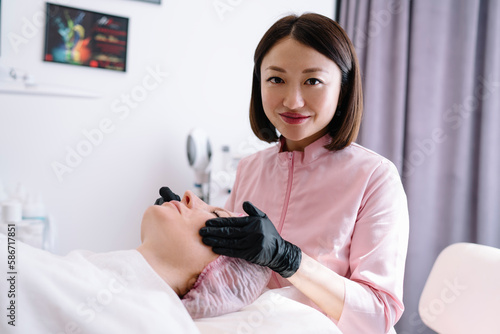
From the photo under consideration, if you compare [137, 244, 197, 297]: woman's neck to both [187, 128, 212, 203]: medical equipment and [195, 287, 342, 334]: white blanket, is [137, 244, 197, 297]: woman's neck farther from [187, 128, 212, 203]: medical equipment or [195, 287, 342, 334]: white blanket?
[187, 128, 212, 203]: medical equipment

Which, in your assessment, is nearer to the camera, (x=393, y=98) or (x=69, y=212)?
(x=69, y=212)

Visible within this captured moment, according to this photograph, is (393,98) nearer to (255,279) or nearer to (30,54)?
(255,279)

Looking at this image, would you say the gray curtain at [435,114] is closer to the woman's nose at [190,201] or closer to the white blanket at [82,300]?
the woman's nose at [190,201]

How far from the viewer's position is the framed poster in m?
1.87

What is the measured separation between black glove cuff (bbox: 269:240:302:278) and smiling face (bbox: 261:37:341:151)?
0.33 m

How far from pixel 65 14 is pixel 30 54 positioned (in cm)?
25

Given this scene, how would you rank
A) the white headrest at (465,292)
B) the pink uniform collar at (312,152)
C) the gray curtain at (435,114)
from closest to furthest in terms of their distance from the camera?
the white headrest at (465,292) < the pink uniform collar at (312,152) < the gray curtain at (435,114)

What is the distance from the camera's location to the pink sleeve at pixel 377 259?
0.92 metres

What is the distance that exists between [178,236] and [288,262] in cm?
24

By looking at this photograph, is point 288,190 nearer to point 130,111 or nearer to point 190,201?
point 190,201

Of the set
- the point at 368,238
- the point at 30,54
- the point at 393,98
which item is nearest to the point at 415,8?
the point at 393,98

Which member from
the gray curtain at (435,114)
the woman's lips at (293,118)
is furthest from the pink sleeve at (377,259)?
the gray curtain at (435,114)

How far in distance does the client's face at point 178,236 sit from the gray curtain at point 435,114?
145 cm

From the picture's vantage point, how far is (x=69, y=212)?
1.93 meters
